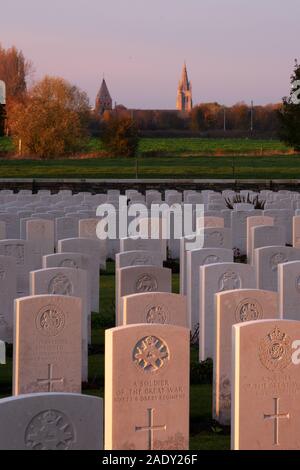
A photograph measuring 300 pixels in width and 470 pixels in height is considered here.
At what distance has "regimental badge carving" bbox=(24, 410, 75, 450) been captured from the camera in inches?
221

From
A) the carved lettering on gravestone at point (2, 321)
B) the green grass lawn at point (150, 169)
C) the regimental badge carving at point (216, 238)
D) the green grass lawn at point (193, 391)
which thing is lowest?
the green grass lawn at point (193, 391)

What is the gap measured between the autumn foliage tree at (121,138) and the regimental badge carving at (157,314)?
141 ft

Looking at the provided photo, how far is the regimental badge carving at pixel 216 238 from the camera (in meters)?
14.0

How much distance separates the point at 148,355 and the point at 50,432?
4.13 ft

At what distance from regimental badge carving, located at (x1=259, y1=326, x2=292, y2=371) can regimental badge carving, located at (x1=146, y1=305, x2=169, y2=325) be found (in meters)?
1.76

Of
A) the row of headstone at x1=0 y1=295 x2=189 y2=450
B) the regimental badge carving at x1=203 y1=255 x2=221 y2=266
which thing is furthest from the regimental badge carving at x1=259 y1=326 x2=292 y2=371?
the regimental badge carving at x1=203 y1=255 x2=221 y2=266

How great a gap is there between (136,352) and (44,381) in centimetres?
139

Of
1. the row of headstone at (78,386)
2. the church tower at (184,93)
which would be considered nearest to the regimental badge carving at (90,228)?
the row of headstone at (78,386)

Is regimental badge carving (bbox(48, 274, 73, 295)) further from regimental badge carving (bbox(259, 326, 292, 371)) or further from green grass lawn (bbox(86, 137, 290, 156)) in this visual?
green grass lawn (bbox(86, 137, 290, 156))

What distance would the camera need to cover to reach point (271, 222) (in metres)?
16.1

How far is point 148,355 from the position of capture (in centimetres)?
676

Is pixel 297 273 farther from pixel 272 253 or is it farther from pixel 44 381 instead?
pixel 44 381

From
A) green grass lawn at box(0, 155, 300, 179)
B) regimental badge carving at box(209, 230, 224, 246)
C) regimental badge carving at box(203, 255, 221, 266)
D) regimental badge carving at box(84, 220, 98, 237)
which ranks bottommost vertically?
green grass lawn at box(0, 155, 300, 179)

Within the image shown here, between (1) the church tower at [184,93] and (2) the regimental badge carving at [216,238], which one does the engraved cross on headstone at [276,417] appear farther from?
(1) the church tower at [184,93]
